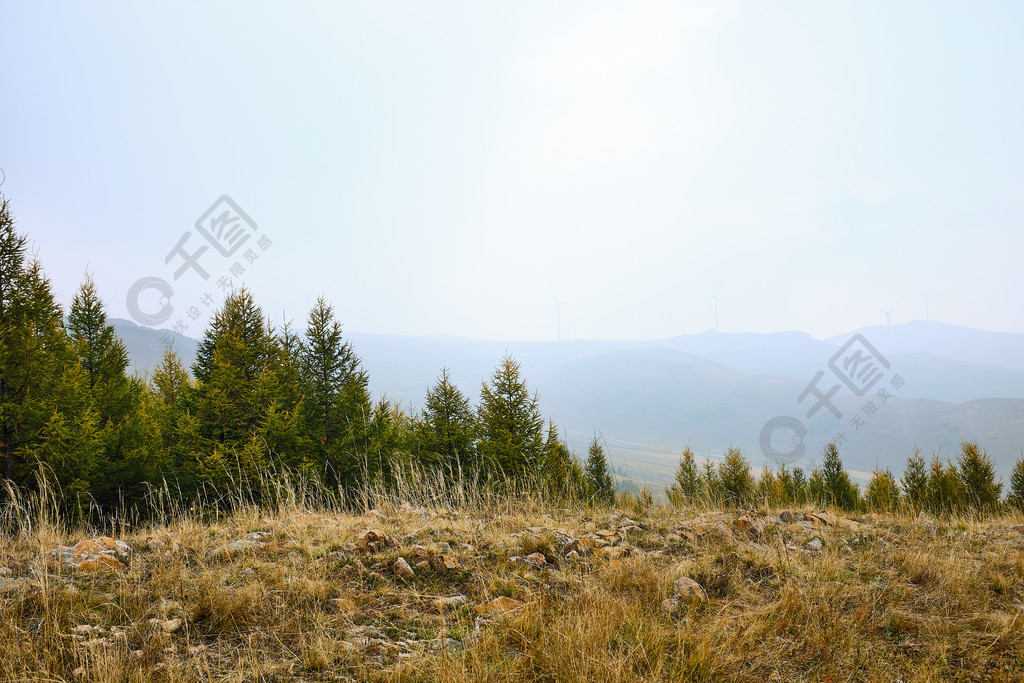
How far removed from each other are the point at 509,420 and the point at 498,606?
65.3 feet

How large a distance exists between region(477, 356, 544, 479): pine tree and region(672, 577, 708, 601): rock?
59.1 feet

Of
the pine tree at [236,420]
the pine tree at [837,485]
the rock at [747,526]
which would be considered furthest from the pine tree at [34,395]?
the pine tree at [837,485]

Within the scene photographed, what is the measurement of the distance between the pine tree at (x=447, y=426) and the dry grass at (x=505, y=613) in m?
19.7

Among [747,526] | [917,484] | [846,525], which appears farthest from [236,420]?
[917,484]

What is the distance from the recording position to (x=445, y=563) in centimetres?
499

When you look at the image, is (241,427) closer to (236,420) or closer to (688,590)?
(236,420)

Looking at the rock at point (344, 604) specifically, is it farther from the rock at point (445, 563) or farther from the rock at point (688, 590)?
the rock at point (688, 590)

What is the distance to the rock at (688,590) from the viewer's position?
4371 millimetres

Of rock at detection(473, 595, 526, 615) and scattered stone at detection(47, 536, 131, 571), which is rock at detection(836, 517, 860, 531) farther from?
scattered stone at detection(47, 536, 131, 571)

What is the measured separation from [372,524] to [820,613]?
5.63 metres

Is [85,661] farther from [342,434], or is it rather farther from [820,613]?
[342,434]

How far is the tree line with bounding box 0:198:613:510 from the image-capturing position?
45.5 ft

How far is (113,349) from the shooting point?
22891mm

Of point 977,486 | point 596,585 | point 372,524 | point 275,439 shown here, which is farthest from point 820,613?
point 977,486
